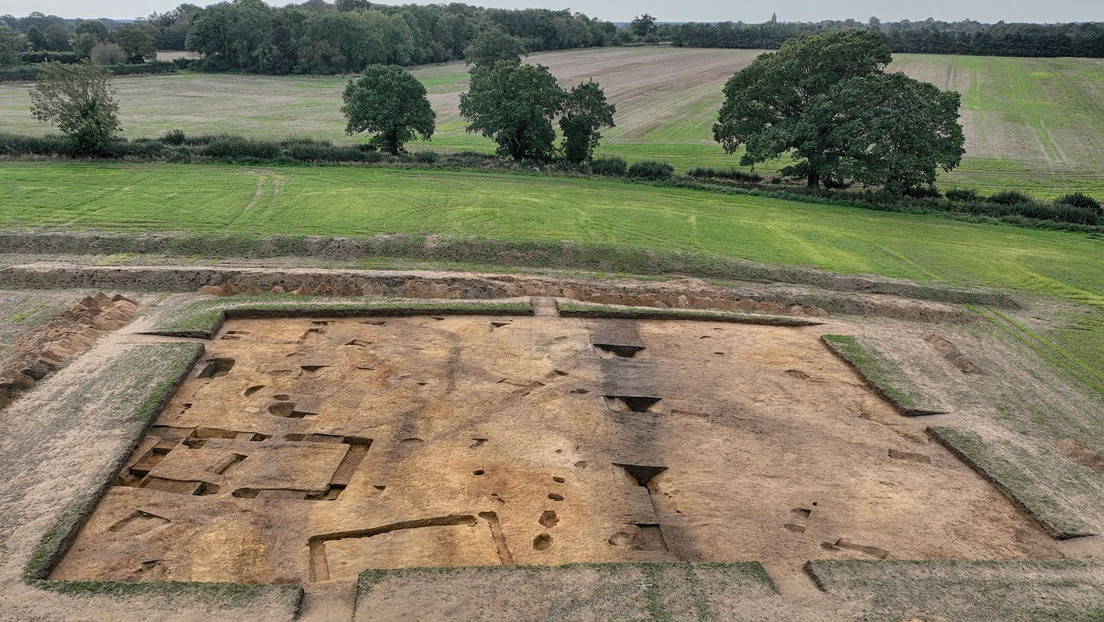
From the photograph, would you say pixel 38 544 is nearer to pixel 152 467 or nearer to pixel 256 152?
pixel 152 467

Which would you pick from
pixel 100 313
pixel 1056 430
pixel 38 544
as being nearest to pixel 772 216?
pixel 1056 430

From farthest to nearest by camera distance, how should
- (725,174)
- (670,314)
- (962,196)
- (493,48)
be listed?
(493,48), (725,174), (962,196), (670,314)

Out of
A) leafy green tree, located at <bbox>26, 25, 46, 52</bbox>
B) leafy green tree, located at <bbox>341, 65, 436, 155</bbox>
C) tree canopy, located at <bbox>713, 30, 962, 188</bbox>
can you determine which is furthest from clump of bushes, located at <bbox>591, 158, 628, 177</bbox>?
leafy green tree, located at <bbox>26, 25, 46, 52</bbox>

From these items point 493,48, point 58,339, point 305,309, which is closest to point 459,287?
point 305,309

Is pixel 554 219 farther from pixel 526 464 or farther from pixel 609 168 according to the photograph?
pixel 526 464

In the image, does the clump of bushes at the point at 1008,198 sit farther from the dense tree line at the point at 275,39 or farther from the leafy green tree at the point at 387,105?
the dense tree line at the point at 275,39
